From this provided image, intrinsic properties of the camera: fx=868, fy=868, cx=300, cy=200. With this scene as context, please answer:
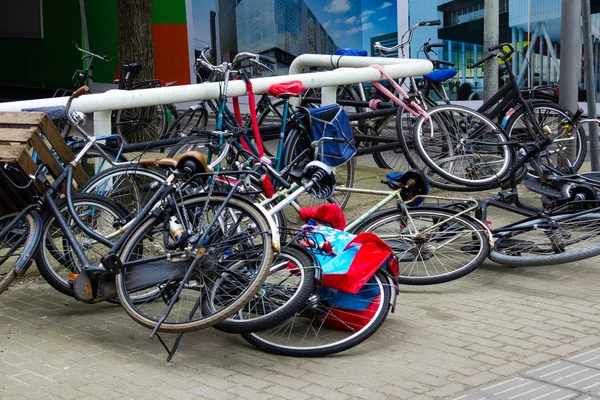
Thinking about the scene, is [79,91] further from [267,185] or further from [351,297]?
[351,297]

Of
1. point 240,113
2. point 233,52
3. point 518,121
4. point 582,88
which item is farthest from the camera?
point 233,52

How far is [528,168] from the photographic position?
765cm

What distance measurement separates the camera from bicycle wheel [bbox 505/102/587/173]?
8492mm

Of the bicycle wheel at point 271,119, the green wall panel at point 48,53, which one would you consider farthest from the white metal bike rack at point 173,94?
the green wall panel at point 48,53

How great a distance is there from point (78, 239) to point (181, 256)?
1.02m

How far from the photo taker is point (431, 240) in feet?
19.1

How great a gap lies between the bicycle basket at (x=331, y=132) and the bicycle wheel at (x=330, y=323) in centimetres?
201

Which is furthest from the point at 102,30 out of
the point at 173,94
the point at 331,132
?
the point at 331,132

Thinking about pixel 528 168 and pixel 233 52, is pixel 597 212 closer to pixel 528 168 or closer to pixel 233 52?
pixel 528 168

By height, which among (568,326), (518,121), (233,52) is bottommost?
(568,326)

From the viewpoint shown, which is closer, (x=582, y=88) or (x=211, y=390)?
(x=211, y=390)

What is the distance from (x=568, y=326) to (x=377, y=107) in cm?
422

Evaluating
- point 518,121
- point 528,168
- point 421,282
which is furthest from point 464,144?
point 421,282

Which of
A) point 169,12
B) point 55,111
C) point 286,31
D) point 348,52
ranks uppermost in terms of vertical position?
point 169,12
